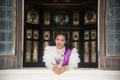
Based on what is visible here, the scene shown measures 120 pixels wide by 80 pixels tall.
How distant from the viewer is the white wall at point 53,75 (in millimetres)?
5953

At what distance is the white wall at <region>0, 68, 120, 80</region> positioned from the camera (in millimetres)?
5953

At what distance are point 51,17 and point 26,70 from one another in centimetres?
224

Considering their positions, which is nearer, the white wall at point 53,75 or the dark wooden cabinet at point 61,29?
the white wall at point 53,75

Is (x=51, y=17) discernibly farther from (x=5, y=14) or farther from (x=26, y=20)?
(x=5, y=14)

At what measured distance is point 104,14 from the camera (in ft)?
20.1

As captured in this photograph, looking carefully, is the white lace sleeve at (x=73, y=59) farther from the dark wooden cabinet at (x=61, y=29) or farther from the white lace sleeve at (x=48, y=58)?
the dark wooden cabinet at (x=61, y=29)

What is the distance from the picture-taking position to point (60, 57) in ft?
19.4

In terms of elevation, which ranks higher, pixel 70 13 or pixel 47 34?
pixel 70 13

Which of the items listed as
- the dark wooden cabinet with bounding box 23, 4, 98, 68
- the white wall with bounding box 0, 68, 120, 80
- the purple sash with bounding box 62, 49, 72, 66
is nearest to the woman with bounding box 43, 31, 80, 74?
the purple sash with bounding box 62, 49, 72, 66

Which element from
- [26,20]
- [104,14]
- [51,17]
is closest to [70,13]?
[51,17]

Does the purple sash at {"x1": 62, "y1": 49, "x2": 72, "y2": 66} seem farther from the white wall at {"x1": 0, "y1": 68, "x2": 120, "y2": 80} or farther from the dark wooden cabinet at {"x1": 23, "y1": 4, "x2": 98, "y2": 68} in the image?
the dark wooden cabinet at {"x1": 23, "y1": 4, "x2": 98, "y2": 68}

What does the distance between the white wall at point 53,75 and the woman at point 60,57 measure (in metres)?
0.11

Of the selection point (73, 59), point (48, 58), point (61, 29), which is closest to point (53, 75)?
point (48, 58)

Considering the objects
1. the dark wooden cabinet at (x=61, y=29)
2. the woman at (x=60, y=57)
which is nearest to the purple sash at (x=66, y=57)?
the woman at (x=60, y=57)
